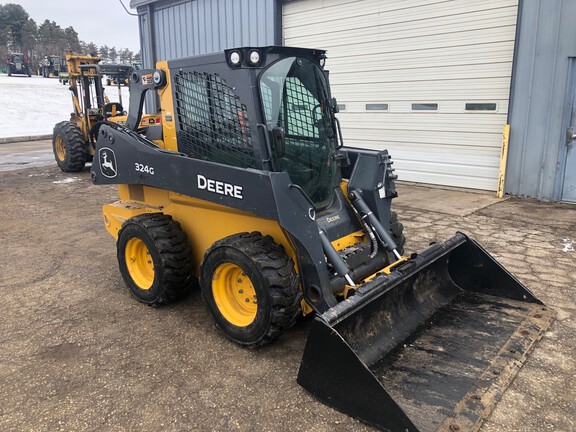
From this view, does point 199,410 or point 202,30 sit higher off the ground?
point 202,30

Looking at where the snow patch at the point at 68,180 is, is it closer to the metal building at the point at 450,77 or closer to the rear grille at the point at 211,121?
the metal building at the point at 450,77

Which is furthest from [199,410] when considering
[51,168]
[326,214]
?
[51,168]

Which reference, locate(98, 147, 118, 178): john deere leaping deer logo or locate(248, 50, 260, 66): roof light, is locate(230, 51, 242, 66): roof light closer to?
locate(248, 50, 260, 66): roof light

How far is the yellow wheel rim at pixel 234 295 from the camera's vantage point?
3410mm

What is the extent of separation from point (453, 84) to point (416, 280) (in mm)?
6081

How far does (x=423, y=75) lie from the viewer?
29.4 ft

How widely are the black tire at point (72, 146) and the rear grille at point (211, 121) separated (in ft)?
26.5

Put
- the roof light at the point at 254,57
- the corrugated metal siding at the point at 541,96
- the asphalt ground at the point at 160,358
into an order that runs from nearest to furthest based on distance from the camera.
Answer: the asphalt ground at the point at 160,358, the roof light at the point at 254,57, the corrugated metal siding at the point at 541,96

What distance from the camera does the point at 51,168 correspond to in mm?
11992

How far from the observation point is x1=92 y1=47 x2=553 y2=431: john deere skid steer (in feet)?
9.15

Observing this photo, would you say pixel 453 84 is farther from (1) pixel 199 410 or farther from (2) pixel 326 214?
(1) pixel 199 410

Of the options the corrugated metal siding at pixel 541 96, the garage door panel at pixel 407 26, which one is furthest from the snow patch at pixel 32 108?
the corrugated metal siding at pixel 541 96

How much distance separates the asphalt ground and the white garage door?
2.95m

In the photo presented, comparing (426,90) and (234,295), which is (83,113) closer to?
(426,90)
